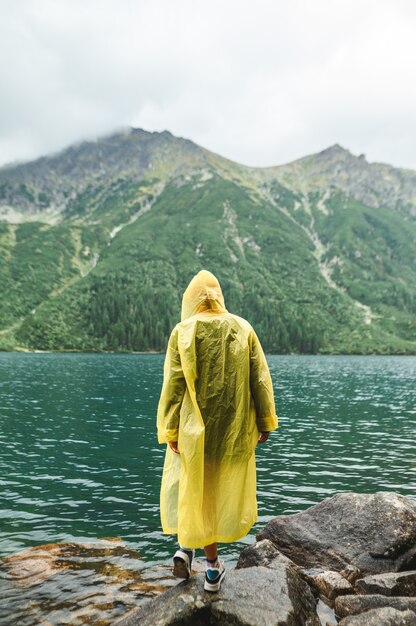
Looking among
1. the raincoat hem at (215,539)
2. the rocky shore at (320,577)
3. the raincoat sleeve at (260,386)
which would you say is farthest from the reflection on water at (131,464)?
the raincoat sleeve at (260,386)

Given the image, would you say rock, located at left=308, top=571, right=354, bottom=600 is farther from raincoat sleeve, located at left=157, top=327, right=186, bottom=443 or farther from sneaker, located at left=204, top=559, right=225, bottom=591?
raincoat sleeve, located at left=157, top=327, right=186, bottom=443

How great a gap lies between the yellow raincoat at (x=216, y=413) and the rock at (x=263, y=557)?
184 inches

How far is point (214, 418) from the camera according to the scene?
7.51 m

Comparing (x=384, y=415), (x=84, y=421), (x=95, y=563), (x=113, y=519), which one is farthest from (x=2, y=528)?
(x=384, y=415)

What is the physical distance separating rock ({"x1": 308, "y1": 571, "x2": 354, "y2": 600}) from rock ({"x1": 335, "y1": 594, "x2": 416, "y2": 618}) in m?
0.75

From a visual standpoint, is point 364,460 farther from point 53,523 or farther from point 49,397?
point 49,397

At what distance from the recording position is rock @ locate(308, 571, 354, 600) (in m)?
11.1

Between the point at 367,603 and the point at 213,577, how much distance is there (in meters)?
4.37

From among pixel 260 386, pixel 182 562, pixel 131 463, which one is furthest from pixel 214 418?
pixel 131 463

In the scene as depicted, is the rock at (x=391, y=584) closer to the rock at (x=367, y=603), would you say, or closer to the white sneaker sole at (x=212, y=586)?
the rock at (x=367, y=603)

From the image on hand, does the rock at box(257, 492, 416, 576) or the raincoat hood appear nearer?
the raincoat hood

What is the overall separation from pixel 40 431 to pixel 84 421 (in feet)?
18.2

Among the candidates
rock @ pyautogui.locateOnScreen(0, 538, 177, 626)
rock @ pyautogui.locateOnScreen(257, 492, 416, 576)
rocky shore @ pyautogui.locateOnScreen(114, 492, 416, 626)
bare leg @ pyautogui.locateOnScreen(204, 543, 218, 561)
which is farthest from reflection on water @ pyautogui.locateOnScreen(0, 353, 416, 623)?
bare leg @ pyautogui.locateOnScreen(204, 543, 218, 561)

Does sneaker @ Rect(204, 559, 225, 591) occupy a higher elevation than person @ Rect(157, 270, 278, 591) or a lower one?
lower
